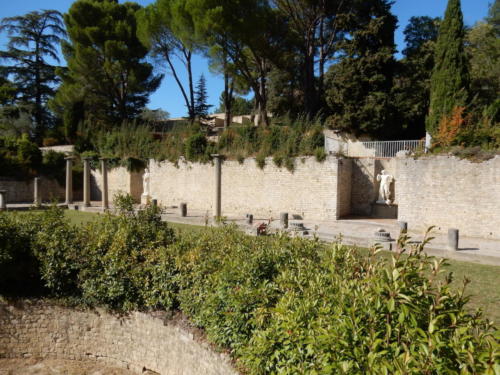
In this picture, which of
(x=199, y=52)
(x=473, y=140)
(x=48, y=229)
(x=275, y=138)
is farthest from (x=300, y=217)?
(x=199, y=52)

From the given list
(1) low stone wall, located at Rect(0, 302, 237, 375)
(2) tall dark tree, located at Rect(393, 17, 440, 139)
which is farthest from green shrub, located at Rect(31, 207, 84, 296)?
(2) tall dark tree, located at Rect(393, 17, 440, 139)

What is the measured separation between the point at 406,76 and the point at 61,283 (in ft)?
65.7

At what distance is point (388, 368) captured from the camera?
1978 millimetres

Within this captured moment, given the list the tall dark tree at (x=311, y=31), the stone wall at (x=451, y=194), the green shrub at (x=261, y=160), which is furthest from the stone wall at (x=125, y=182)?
the stone wall at (x=451, y=194)

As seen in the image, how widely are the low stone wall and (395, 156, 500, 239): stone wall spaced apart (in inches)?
400

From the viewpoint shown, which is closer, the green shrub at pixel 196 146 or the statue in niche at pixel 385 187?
the statue in niche at pixel 385 187

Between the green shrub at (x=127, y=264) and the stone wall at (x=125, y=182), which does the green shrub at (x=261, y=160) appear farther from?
the green shrub at (x=127, y=264)

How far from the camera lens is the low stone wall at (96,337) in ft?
15.4

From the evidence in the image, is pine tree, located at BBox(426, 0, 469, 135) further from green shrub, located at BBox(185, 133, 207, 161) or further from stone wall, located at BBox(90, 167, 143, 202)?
stone wall, located at BBox(90, 167, 143, 202)

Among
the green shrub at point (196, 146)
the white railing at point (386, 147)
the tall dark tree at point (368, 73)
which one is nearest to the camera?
the white railing at point (386, 147)

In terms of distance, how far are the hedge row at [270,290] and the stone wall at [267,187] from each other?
9.51 metres

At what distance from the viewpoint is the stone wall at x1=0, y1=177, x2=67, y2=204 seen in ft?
71.7

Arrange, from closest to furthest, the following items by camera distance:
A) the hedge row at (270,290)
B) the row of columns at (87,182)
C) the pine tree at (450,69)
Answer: the hedge row at (270,290) < the pine tree at (450,69) < the row of columns at (87,182)

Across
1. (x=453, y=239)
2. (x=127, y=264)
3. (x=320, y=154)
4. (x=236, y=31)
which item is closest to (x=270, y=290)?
(x=127, y=264)
